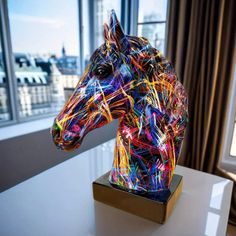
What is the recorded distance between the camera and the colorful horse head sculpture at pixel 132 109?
0.49m

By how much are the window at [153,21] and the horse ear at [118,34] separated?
55.4 inches

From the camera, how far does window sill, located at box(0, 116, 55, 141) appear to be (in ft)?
3.88

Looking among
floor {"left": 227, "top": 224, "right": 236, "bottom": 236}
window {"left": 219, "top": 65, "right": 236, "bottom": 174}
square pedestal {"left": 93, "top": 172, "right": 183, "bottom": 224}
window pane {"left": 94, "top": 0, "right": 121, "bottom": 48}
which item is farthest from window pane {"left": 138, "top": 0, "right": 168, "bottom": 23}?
floor {"left": 227, "top": 224, "right": 236, "bottom": 236}

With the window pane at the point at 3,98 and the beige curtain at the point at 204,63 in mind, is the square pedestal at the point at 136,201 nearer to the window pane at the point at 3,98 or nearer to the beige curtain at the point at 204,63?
the beige curtain at the point at 204,63

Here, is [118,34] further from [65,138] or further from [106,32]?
[65,138]

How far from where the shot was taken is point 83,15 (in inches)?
72.8

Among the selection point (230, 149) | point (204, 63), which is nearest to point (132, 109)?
point (204, 63)

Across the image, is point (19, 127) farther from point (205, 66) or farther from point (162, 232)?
A: point (205, 66)

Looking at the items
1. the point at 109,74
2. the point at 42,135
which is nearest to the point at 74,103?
the point at 109,74

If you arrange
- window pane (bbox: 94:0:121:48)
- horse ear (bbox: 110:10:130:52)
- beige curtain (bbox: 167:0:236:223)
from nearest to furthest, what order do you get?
horse ear (bbox: 110:10:130:52) < beige curtain (bbox: 167:0:236:223) < window pane (bbox: 94:0:121:48)

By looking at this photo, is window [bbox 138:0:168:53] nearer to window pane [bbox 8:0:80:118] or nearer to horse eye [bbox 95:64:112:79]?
window pane [bbox 8:0:80:118]

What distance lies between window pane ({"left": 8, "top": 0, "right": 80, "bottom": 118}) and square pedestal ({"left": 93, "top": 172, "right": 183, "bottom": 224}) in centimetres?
114

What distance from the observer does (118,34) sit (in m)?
0.49

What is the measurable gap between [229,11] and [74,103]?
1.15m
